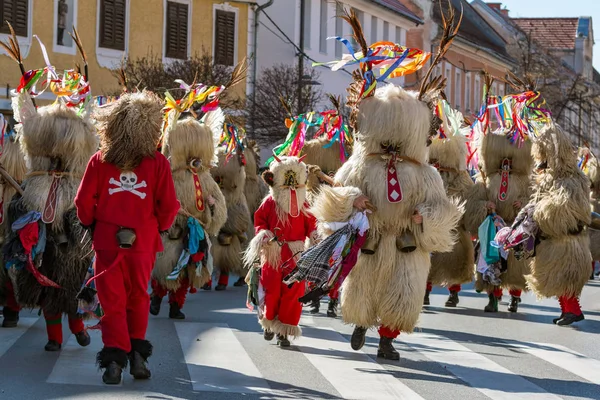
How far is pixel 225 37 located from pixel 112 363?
24173 mm

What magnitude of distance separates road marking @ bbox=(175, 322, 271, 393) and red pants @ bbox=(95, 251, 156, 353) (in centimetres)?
58

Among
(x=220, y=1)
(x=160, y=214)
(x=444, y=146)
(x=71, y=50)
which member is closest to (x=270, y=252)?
(x=160, y=214)

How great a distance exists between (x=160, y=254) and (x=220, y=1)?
2059 centimetres

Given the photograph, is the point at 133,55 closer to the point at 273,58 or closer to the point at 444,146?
the point at 273,58

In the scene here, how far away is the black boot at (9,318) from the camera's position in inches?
421

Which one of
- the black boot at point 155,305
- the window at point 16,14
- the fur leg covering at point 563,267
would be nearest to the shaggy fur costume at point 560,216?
the fur leg covering at point 563,267

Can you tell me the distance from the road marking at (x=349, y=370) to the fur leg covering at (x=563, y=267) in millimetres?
2473

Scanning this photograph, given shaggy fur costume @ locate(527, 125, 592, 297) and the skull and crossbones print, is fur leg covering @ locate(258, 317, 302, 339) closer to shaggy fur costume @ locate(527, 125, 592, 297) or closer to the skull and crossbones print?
the skull and crossbones print

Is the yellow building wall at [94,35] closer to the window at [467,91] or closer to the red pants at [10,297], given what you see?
the red pants at [10,297]

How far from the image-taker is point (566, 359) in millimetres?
9906

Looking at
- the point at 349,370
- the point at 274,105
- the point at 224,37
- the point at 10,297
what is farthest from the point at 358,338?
the point at 224,37

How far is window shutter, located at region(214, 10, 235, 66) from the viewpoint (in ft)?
102

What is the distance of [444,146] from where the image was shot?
1406 centimetres

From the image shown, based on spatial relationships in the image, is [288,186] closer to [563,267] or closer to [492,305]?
[563,267]
